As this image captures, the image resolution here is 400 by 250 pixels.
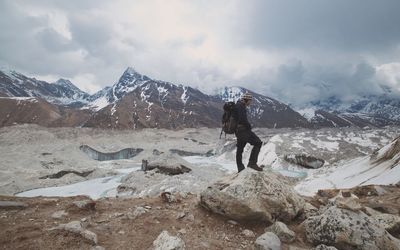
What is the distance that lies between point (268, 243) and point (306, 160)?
55.5 meters

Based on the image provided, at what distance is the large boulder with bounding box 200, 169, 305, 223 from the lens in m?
9.20

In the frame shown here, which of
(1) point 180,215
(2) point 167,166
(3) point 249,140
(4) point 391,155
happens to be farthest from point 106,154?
(1) point 180,215

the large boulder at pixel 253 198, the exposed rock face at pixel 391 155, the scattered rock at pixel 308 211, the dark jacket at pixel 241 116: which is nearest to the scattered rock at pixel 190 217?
the large boulder at pixel 253 198

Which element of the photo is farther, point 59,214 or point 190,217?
point 59,214

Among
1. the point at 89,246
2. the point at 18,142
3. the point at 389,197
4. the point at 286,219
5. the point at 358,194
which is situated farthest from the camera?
the point at 18,142

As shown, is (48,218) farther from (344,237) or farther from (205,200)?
(344,237)

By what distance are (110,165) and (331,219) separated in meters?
80.6

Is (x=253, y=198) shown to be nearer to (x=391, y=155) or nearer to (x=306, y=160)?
(x=391, y=155)

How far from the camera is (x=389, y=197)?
13.7 meters

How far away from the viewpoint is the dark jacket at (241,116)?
10.8 metres

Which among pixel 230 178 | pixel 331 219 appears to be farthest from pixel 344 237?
pixel 230 178

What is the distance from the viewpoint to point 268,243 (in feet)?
25.3

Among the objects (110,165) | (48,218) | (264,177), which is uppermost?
(264,177)

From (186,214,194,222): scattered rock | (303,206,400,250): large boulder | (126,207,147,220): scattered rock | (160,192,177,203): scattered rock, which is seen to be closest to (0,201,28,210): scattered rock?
(126,207,147,220): scattered rock
